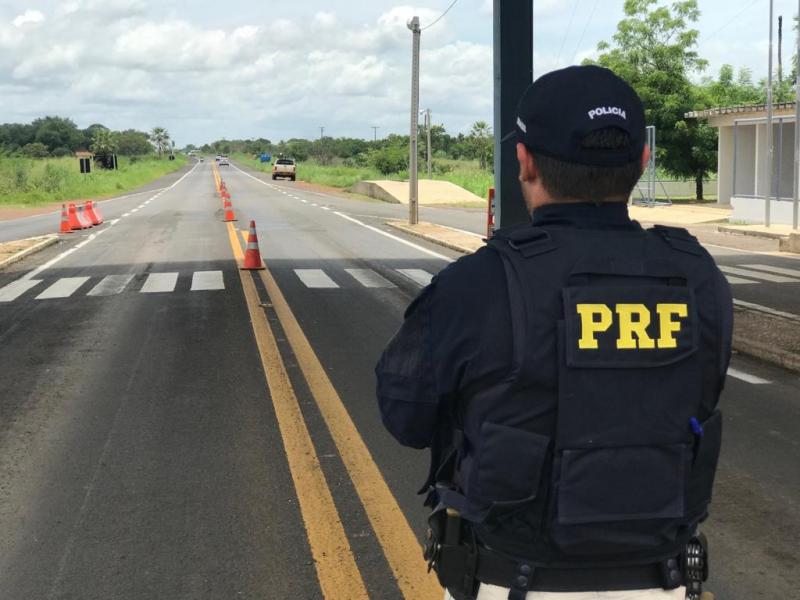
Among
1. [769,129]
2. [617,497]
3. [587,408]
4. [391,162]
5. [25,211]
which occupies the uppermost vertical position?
[391,162]

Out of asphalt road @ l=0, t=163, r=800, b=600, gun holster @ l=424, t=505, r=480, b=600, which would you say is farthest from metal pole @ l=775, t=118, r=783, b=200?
gun holster @ l=424, t=505, r=480, b=600

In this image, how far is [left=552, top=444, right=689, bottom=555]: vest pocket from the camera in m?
1.89

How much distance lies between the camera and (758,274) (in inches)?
654

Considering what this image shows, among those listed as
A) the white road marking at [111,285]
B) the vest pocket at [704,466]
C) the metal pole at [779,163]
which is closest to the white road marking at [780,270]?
the white road marking at [111,285]

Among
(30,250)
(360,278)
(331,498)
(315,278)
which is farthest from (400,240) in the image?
(331,498)

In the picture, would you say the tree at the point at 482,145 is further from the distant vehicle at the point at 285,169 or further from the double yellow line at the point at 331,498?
the double yellow line at the point at 331,498

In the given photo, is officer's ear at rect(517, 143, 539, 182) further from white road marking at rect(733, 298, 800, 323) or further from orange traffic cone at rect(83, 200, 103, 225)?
orange traffic cone at rect(83, 200, 103, 225)

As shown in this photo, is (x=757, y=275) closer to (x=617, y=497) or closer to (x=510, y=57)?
(x=510, y=57)

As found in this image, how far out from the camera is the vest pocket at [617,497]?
1889mm

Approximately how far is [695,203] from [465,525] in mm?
40093

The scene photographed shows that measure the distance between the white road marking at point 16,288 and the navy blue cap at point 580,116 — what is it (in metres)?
12.9

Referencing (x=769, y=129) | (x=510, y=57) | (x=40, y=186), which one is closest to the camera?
(x=510, y=57)

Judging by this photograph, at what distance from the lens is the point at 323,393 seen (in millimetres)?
7574

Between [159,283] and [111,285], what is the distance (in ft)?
2.42
